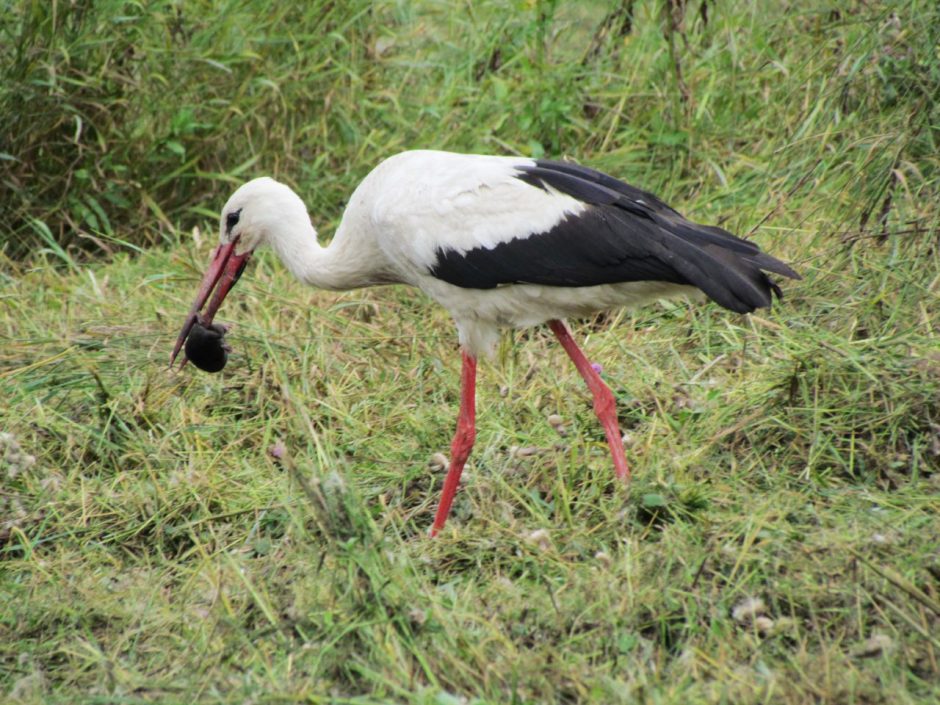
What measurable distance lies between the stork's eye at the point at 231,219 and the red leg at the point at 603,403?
3.96 ft

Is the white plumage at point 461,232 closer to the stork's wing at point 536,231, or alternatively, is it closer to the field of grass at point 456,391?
the stork's wing at point 536,231

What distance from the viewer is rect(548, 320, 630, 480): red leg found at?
4234mm

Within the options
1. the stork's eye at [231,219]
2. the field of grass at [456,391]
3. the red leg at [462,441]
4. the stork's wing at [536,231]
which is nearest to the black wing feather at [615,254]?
the stork's wing at [536,231]

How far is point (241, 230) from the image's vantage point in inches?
192

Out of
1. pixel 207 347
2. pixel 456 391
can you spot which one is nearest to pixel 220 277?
pixel 207 347

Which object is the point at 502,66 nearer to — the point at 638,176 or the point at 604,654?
the point at 638,176

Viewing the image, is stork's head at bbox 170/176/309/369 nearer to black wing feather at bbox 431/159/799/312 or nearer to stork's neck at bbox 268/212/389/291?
stork's neck at bbox 268/212/389/291

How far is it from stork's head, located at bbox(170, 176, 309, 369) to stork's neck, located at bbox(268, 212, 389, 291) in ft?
0.11

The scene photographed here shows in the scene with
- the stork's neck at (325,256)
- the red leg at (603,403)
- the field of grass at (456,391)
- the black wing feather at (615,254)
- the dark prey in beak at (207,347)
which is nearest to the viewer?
the field of grass at (456,391)

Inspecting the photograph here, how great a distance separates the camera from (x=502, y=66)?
655 centimetres

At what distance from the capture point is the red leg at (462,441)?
4281 millimetres

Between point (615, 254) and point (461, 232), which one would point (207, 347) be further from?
point (615, 254)

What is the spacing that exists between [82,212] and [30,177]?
0.29 metres

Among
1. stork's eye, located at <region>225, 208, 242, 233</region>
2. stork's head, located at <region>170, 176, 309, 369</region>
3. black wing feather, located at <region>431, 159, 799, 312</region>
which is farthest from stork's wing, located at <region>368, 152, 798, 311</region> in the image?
stork's eye, located at <region>225, 208, 242, 233</region>
